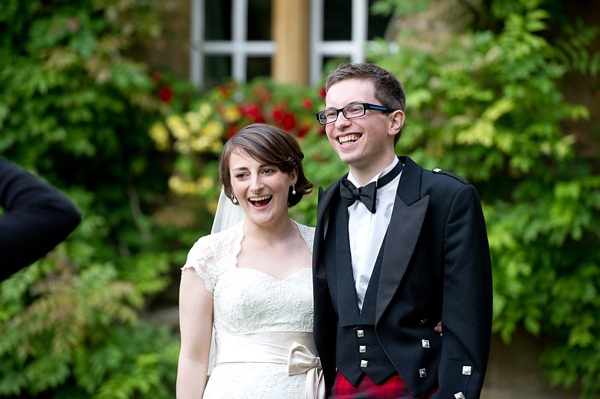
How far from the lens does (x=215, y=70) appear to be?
6422 mm

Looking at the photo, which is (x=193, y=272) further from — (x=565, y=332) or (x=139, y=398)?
(x=565, y=332)

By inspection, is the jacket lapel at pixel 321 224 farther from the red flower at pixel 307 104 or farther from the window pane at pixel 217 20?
the window pane at pixel 217 20

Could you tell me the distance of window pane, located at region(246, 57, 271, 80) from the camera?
6293 millimetres

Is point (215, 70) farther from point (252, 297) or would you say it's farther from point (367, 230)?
point (367, 230)

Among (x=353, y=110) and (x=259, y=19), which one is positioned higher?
(x=259, y=19)

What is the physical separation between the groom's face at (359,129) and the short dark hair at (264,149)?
0.33 m

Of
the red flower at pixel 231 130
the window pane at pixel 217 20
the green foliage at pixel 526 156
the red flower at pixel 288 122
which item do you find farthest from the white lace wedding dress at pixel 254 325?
the window pane at pixel 217 20

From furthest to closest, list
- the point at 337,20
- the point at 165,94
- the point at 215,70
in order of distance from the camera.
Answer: the point at 215,70, the point at 337,20, the point at 165,94

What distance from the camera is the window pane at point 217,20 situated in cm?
634

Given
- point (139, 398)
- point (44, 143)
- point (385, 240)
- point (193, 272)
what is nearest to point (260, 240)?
point (193, 272)

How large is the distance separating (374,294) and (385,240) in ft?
0.60

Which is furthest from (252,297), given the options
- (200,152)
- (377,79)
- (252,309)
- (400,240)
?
(200,152)

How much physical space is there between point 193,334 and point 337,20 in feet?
13.5

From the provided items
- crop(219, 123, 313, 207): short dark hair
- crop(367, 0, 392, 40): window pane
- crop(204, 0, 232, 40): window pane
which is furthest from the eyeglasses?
crop(204, 0, 232, 40): window pane
